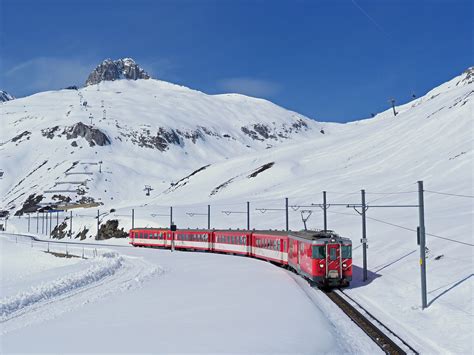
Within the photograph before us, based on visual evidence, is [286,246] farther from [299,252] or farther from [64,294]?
[64,294]

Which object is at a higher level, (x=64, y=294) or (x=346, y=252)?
(x=346, y=252)

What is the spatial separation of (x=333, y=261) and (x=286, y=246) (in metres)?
10.7

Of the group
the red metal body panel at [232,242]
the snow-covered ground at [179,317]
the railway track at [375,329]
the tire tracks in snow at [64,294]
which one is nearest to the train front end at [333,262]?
the snow-covered ground at [179,317]

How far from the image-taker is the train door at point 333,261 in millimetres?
29250

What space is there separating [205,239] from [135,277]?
27626mm

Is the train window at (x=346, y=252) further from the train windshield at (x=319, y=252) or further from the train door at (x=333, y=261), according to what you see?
the train windshield at (x=319, y=252)

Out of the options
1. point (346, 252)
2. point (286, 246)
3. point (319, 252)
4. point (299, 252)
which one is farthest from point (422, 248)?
point (286, 246)

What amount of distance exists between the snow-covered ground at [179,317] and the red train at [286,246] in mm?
1434

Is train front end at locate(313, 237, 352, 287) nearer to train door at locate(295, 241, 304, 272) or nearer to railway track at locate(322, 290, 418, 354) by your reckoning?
railway track at locate(322, 290, 418, 354)

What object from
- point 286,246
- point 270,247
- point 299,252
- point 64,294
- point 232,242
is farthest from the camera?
point 232,242

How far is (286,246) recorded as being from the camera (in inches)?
1572

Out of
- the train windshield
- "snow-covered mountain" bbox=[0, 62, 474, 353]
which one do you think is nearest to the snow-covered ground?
the train windshield

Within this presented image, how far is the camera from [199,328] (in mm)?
18891

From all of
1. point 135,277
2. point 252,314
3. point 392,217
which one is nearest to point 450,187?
point 392,217
